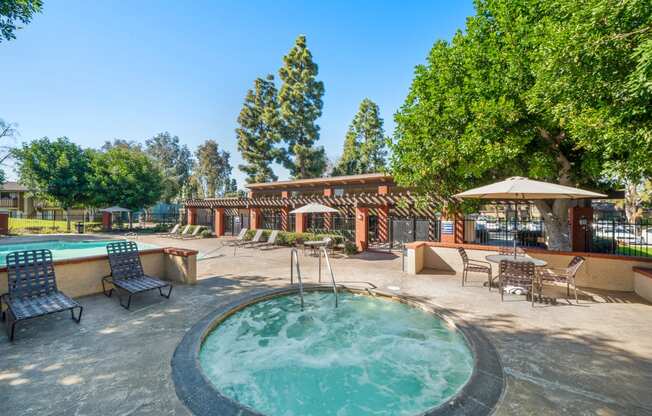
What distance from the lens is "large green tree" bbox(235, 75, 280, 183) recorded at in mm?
32750

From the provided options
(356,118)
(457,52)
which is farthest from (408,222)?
(356,118)

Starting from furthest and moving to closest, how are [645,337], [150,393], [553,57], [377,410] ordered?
[553,57], [645,337], [377,410], [150,393]

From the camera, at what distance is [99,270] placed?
6.89 meters

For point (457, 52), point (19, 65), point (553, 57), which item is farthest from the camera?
point (19, 65)

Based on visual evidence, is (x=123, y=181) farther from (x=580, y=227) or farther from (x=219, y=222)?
(x=580, y=227)

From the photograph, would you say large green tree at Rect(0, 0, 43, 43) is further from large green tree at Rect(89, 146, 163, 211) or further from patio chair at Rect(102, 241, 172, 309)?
large green tree at Rect(89, 146, 163, 211)

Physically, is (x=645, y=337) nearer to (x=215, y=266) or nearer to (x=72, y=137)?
(x=215, y=266)

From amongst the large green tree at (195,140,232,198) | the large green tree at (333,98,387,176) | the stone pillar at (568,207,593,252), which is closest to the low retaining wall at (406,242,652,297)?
the stone pillar at (568,207,593,252)

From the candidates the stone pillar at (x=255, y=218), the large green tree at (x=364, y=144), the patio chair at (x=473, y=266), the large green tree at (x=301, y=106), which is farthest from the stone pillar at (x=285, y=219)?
the patio chair at (x=473, y=266)

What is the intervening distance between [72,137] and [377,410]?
1434 inches

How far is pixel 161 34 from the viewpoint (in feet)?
35.5

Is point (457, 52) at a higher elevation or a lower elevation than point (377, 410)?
higher

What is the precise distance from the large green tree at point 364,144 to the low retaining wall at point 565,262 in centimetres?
2394

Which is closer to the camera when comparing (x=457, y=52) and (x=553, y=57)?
(x=553, y=57)
